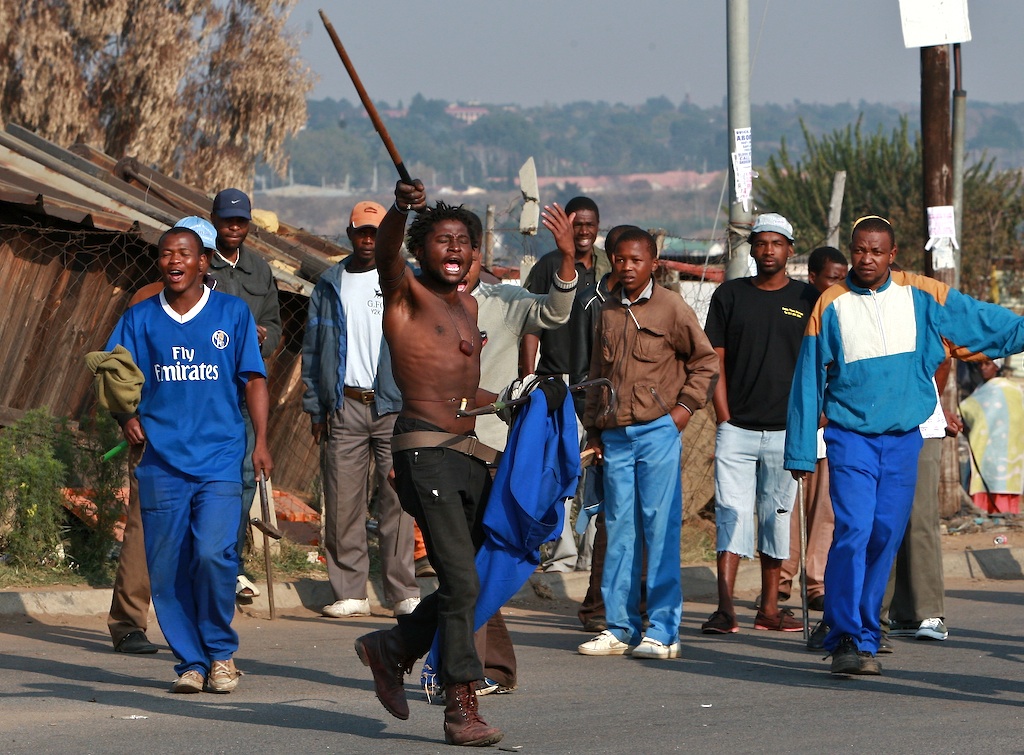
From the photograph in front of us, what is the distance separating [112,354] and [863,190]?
60925 millimetres

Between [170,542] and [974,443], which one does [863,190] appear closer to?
[974,443]

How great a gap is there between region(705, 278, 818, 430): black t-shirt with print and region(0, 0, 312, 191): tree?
65.9 feet

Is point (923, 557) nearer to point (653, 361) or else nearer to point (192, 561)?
point (653, 361)

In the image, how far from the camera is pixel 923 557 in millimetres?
8539

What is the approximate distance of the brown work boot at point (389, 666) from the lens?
591 centimetres

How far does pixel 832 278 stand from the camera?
9.53 meters

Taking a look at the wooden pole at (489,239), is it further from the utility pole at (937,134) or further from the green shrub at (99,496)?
the green shrub at (99,496)

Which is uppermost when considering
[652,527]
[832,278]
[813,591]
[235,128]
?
[235,128]

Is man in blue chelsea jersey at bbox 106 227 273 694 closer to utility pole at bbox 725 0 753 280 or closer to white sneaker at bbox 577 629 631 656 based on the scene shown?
white sneaker at bbox 577 629 631 656

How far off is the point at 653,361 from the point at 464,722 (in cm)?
294

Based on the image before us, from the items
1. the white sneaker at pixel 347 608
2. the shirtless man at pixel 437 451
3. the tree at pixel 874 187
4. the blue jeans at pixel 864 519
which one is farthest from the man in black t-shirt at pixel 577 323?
the tree at pixel 874 187

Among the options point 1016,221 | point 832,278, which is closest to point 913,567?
point 832,278

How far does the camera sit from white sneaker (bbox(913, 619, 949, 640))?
27.7ft

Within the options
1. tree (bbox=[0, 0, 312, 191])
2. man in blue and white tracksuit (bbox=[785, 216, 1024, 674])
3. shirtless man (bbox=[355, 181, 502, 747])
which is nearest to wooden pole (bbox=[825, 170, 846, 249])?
man in blue and white tracksuit (bbox=[785, 216, 1024, 674])
